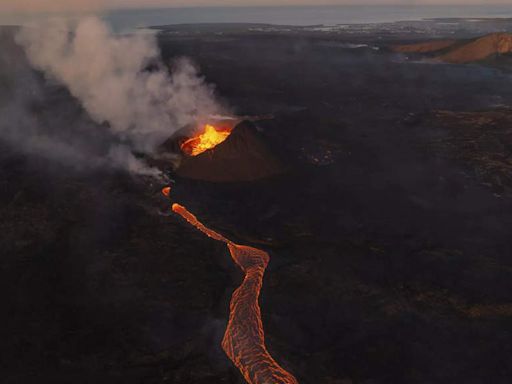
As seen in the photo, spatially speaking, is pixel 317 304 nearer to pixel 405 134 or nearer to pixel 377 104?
pixel 405 134

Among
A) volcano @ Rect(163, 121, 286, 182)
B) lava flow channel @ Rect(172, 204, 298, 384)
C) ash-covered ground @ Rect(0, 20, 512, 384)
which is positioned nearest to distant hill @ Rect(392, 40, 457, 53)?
ash-covered ground @ Rect(0, 20, 512, 384)

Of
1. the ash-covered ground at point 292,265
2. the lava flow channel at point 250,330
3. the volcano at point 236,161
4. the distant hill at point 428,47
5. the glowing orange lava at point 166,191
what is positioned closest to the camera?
the lava flow channel at point 250,330

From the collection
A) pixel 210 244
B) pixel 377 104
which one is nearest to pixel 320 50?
pixel 377 104

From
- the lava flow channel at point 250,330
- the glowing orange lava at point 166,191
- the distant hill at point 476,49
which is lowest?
the lava flow channel at point 250,330

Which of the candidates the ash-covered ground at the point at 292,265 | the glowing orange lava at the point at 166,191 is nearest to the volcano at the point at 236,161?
the ash-covered ground at the point at 292,265

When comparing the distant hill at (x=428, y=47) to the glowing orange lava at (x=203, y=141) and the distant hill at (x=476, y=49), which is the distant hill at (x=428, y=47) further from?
the glowing orange lava at (x=203, y=141)

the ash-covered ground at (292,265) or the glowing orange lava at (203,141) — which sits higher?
the glowing orange lava at (203,141)

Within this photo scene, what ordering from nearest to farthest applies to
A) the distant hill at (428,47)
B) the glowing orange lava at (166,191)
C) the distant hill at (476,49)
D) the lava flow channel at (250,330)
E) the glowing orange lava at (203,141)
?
the lava flow channel at (250,330), the glowing orange lava at (166,191), the glowing orange lava at (203,141), the distant hill at (476,49), the distant hill at (428,47)
